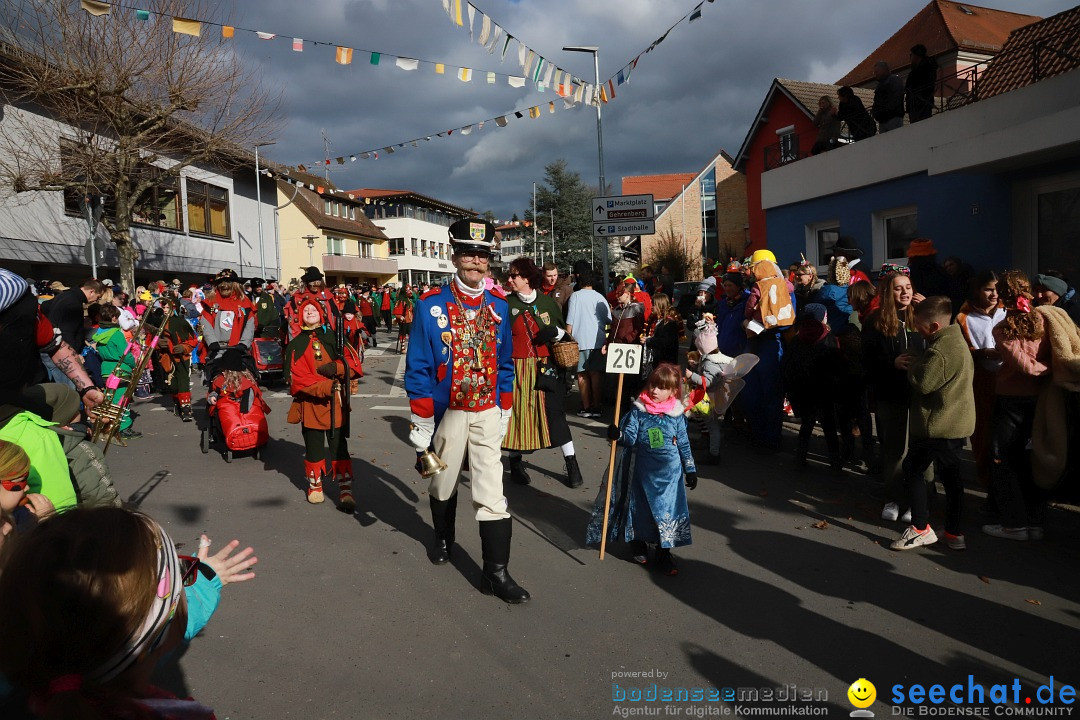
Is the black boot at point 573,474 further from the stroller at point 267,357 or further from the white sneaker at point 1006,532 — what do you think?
the stroller at point 267,357

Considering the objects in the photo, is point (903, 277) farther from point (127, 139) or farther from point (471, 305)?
point (127, 139)

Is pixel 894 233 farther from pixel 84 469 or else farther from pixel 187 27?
pixel 84 469

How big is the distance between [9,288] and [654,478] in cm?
368

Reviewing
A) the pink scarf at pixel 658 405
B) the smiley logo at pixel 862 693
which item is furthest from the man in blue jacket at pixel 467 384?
the smiley logo at pixel 862 693

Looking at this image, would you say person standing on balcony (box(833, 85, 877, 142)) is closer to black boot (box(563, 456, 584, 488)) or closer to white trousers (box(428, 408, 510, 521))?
black boot (box(563, 456, 584, 488))

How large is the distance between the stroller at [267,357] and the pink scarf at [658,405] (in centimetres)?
1039

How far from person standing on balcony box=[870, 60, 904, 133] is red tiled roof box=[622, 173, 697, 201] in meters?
60.7

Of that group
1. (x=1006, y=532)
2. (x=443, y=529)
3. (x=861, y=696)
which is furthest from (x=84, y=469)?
(x=1006, y=532)

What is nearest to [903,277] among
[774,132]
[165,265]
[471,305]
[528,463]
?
[471,305]

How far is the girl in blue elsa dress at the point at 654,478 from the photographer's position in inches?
179

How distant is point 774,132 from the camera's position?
24.8 meters

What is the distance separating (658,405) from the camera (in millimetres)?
4746

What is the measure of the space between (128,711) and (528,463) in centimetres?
639

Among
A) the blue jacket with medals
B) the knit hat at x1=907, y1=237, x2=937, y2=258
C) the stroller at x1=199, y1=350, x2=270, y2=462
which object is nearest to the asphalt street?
the blue jacket with medals
